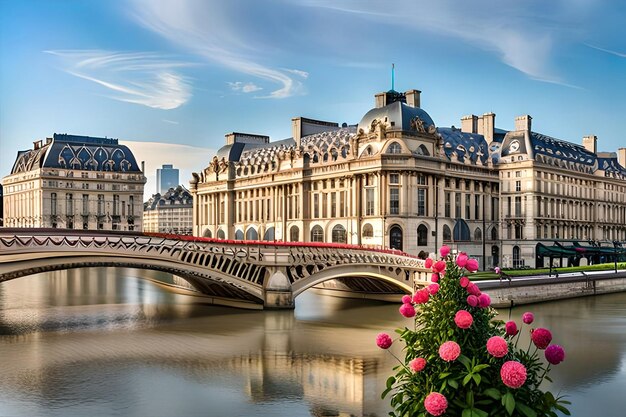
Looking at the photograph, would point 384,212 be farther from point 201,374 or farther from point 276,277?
point 201,374

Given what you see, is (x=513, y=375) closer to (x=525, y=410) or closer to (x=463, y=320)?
(x=525, y=410)

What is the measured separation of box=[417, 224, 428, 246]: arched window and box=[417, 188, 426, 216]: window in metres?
1.89

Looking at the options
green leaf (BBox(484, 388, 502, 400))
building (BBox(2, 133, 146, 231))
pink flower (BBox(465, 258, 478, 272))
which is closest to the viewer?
green leaf (BBox(484, 388, 502, 400))

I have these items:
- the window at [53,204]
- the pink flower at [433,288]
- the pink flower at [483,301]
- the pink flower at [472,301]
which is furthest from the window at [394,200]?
the window at [53,204]

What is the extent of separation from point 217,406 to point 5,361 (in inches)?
620

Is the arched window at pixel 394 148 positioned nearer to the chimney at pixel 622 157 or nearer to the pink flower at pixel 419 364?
the chimney at pixel 622 157

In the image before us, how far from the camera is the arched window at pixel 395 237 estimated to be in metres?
93.8

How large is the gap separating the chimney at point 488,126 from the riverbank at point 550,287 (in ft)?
119

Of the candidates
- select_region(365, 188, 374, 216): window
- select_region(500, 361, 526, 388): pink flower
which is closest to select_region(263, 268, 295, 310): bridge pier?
select_region(365, 188, 374, 216): window

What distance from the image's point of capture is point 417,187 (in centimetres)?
9531

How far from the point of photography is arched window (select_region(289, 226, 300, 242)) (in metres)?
110

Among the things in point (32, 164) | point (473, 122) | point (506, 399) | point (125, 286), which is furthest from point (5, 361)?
point (32, 164)

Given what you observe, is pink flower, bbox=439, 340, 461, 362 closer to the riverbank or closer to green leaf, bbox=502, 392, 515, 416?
green leaf, bbox=502, 392, 515, 416

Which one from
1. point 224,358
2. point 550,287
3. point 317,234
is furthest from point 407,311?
point 317,234
